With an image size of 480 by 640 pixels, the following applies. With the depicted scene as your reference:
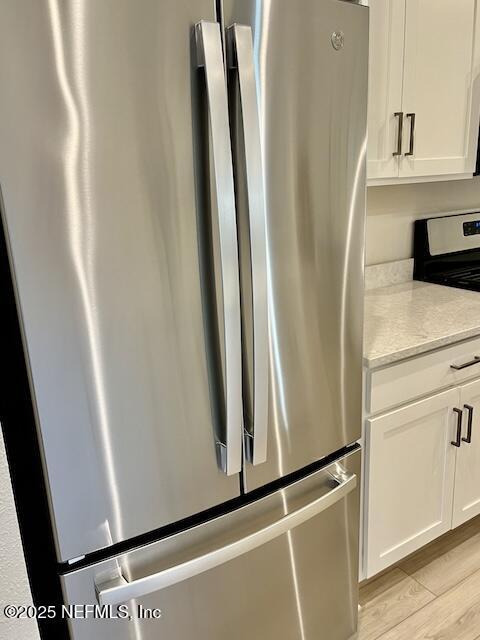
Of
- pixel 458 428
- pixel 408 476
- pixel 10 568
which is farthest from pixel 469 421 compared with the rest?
pixel 10 568

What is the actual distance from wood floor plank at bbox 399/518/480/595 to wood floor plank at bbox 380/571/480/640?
0.05 meters

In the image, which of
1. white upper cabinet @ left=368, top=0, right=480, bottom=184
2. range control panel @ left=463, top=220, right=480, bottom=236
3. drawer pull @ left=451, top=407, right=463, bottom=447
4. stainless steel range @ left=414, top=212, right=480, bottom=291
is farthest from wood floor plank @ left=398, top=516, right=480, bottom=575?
white upper cabinet @ left=368, top=0, right=480, bottom=184

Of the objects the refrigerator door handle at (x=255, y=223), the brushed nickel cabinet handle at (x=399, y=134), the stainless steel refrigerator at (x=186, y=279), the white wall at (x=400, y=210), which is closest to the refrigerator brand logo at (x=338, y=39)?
the stainless steel refrigerator at (x=186, y=279)

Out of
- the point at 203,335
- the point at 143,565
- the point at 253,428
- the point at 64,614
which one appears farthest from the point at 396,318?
the point at 64,614

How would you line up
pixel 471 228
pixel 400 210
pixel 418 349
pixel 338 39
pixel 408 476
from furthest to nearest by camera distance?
pixel 471 228, pixel 400 210, pixel 408 476, pixel 418 349, pixel 338 39

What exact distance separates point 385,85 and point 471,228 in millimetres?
1001

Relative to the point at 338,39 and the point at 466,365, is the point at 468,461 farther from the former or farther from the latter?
the point at 338,39

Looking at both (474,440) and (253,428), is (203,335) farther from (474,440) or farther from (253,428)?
(474,440)

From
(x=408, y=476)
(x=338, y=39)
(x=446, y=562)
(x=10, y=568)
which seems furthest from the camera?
(x=446, y=562)

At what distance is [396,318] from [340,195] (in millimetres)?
779

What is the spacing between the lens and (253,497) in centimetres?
123

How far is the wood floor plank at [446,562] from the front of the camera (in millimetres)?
1926

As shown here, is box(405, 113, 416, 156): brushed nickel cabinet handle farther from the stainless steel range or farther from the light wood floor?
the light wood floor

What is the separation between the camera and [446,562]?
79.2 inches
